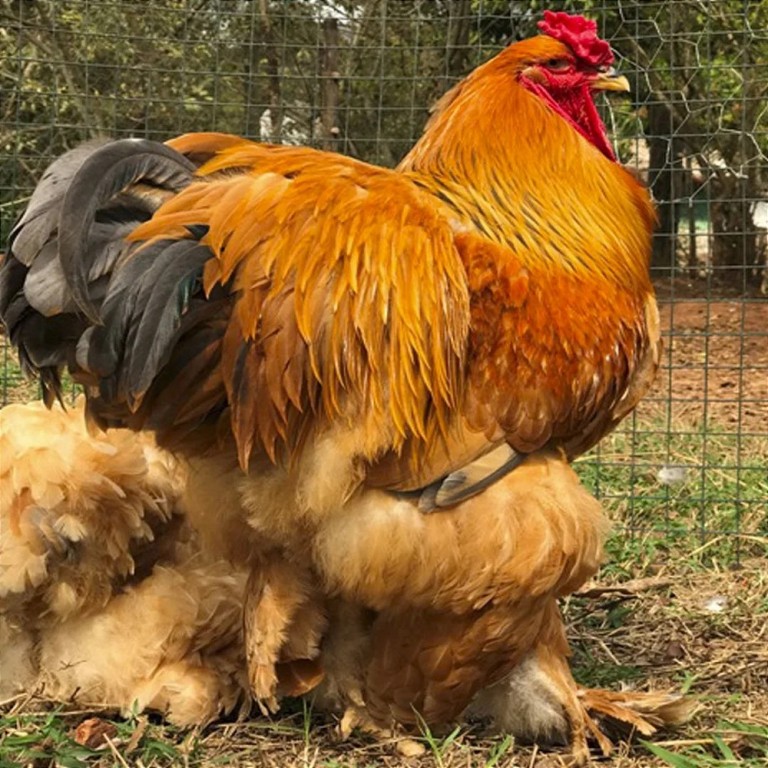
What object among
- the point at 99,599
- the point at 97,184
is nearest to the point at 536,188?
the point at 97,184

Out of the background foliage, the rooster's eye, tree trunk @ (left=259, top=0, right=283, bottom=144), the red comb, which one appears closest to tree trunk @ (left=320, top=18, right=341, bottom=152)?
the background foliage

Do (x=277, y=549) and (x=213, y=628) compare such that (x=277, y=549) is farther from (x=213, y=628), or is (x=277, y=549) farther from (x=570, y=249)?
(x=570, y=249)

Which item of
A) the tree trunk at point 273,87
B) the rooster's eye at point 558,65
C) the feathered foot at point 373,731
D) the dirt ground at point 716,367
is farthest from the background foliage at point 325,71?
the feathered foot at point 373,731

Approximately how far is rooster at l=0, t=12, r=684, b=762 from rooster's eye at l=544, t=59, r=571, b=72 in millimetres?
271

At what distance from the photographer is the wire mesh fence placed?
17.2 feet

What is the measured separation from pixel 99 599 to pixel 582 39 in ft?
7.09

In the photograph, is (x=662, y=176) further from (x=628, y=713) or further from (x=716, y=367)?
(x=628, y=713)

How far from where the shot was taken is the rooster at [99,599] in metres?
2.89

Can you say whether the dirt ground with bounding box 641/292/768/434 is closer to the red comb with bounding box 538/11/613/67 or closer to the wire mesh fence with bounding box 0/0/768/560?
the wire mesh fence with bounding box 0/0/768/560

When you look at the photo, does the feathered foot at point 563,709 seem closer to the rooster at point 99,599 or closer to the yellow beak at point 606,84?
the rooster at point 99,599

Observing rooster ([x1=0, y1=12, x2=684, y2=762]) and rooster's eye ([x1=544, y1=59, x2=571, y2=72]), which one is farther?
rooster's eye ([x1=544, y1=59, x2=571, y2=72])

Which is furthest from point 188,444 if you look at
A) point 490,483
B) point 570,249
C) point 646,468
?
point 646,468

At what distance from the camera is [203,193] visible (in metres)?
2.57

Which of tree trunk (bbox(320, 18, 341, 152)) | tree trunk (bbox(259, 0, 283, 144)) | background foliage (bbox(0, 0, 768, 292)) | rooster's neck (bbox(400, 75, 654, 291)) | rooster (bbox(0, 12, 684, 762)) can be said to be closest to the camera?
rooster (bbox(0, 12, 684, 762))
